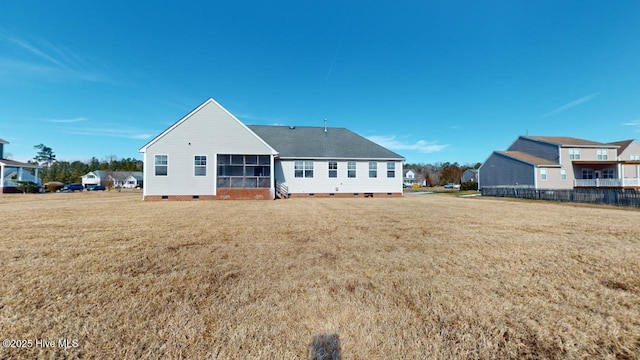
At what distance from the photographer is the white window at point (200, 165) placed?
19.0 meters

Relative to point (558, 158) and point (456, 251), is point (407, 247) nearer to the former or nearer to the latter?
point (456, 251)

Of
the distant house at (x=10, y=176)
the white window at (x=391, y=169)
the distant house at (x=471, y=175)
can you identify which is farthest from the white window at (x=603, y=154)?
the distant house at (x=10, y=176)

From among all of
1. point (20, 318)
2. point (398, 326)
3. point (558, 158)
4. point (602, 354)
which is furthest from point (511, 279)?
point (558, 158)

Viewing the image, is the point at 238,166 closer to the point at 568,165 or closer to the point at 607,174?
the point at 568,165

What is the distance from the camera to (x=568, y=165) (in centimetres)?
3148

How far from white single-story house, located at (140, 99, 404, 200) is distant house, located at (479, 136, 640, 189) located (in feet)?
63.1

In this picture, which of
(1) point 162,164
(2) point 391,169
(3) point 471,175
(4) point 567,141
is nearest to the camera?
(1) point 162,164

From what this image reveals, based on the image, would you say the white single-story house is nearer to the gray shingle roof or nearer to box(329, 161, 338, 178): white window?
box(329, 161, 338, 178): white window

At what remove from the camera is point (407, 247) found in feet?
18.6

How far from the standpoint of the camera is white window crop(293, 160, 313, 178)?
2219 cm

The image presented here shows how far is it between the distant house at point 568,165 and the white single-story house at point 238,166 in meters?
19.2

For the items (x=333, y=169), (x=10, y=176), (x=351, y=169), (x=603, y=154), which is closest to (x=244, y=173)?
(x=333, y=169)

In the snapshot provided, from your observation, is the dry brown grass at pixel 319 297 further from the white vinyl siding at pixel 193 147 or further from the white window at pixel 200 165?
the white window at pixel 200 165

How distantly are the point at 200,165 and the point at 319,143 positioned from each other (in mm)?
10578
